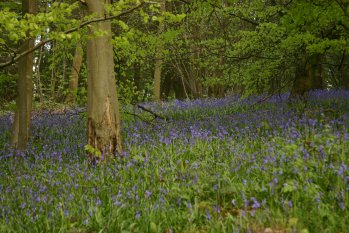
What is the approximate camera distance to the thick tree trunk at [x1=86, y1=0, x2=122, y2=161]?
7148 mm

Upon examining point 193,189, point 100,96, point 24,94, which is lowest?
point 193,189

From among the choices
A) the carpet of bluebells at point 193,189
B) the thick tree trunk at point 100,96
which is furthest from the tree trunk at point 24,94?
the thick tree trunk at point 100,96

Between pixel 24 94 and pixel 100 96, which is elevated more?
pixel 100 96

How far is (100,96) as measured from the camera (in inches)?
282

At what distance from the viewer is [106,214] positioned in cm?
505

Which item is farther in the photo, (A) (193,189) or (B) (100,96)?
(B) (100,96)

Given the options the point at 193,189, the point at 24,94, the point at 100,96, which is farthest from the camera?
the point at 24,94

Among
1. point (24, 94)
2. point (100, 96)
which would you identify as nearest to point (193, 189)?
point (100, 96)

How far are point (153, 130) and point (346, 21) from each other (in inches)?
189

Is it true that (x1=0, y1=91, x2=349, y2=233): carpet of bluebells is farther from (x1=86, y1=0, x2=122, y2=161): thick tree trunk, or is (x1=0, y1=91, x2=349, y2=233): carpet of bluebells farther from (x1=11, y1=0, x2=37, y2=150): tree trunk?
(x1=11, y1=0, x2=37, y2=150): tree trunk

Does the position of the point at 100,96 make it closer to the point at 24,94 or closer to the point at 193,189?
the point at 24,94

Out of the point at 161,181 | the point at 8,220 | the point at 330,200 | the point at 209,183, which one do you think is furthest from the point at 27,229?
the point at 330,200

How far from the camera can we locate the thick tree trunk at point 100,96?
7148 mm

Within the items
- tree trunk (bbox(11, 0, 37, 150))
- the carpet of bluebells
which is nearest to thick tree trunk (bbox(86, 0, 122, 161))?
the carpet of bluebells
